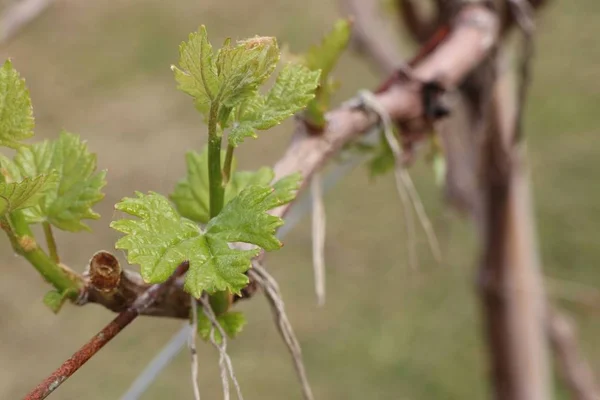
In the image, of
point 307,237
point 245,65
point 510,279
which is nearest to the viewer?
point 245,65

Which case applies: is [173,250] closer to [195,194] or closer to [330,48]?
[195,194]

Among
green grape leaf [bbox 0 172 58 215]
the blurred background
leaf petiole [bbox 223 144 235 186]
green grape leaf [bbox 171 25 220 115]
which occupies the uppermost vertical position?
green grape leaf [bbox 171 25 220 115]

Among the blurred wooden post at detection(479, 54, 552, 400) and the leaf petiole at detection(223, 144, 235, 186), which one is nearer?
the leaf petiole at detection(223, 144, 235, 186)

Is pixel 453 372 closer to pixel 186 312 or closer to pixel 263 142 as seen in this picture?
pixel 263 142

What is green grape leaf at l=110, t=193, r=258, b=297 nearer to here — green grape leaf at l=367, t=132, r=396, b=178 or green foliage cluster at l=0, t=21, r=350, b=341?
green foliage cluster at l=0, t=21, r=350, b=341

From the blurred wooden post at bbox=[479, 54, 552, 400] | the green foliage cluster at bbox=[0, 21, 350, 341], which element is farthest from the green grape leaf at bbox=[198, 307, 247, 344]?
the blurred wooden post at bbox=[479, 54, 552, 400]

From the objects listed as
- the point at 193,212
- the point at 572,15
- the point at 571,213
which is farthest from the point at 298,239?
the point at 193,212

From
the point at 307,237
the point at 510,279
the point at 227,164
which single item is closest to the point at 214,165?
the point at 227,164
